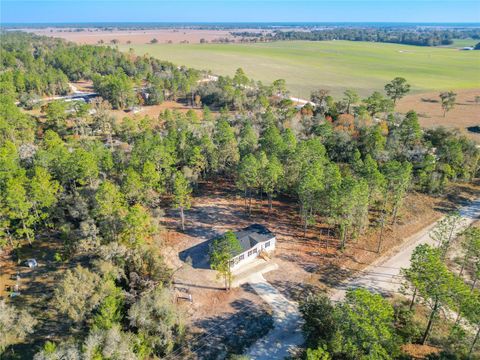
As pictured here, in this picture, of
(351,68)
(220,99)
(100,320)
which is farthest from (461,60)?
(100,320)

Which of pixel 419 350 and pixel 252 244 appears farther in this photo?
pixel 252 244

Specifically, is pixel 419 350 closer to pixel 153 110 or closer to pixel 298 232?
pixel 298 232

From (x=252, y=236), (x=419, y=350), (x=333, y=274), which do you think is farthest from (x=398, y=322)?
(x=252, y=236)

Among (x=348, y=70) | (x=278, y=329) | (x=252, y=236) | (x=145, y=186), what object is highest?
(x=348, y=70)

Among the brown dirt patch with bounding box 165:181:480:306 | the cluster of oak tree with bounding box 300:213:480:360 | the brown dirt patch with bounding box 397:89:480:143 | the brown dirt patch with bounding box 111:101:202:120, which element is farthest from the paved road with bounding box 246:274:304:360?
the brown dirt patch with bounding box 397:89:480:143

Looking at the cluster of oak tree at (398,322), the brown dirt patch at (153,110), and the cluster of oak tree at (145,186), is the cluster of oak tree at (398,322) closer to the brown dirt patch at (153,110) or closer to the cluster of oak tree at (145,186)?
the cluster of oak tree at (145,186)

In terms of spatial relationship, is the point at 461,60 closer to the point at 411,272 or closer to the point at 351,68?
the point at 351,68
